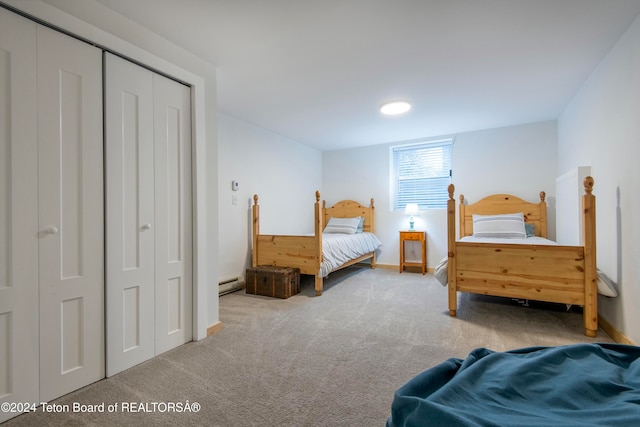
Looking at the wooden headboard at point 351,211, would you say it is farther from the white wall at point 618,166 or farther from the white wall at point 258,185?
the white wall at point 618,166

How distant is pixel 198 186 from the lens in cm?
230

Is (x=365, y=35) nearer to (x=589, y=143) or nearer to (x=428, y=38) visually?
(x=428, y=38)

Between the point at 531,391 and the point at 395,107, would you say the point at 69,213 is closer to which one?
the point at 531,391

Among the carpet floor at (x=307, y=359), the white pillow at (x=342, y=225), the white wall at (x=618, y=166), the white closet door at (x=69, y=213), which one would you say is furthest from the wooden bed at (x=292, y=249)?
the white wall at (x=618, y=166)

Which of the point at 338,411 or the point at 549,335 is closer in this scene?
the point at 338,411

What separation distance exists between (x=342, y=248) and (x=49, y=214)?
306 cm

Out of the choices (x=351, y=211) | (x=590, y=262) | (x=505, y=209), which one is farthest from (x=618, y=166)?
(x=351, y=211)

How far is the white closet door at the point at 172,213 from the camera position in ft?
6.81

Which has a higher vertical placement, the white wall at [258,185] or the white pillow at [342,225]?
the white wall at [258,185]

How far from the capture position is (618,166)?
7.30 feet

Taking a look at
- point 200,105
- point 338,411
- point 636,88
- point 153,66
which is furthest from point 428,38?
point 338,411

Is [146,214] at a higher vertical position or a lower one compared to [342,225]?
higher

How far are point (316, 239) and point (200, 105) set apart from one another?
1.86 m

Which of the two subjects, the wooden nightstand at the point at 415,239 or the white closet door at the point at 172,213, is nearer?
the white closet door at the point at 172,213
